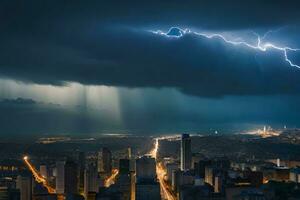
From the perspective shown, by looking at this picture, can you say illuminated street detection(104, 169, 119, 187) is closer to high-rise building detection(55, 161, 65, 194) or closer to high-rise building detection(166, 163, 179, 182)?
high-rise building detection(55, 161, 65, 194)

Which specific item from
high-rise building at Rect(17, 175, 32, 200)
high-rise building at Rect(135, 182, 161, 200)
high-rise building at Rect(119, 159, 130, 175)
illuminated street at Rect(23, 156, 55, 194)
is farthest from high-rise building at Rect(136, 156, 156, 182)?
high-rise building at Rect(17, 175, 32, 200)

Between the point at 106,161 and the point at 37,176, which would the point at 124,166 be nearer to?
the point at 106,161

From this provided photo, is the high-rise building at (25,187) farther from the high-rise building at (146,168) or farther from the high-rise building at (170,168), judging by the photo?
the high-rise building at (170,168)

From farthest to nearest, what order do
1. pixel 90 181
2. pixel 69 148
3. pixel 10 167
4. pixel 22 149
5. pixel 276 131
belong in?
pixel 276 131 → pixel 69 148 → pixel 22 149 → pixel 10 167 → pixel 90 181

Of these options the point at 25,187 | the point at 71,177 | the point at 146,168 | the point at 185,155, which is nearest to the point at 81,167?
the point at 71,177

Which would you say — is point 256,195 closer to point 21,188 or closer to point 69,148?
point 21,188

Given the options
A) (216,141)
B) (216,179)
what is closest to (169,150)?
(216,141)

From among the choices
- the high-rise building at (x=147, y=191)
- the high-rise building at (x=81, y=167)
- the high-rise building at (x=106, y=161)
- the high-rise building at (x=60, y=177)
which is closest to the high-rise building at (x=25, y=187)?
the high-rise building at (x=60, y=177)
